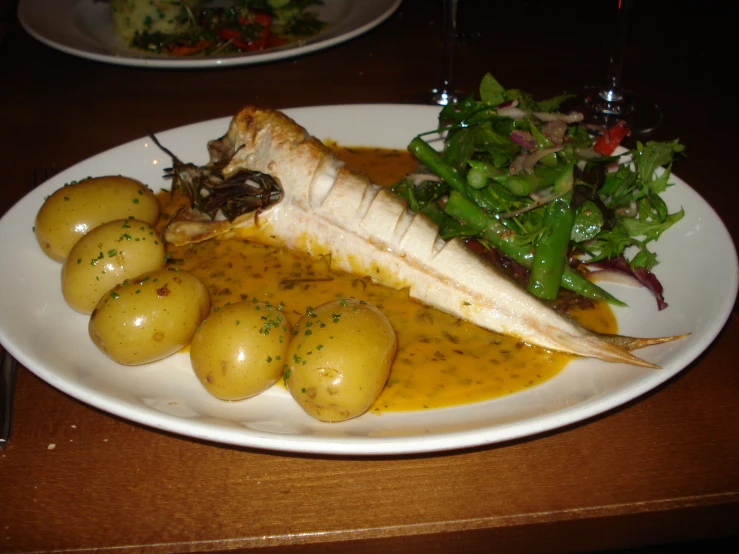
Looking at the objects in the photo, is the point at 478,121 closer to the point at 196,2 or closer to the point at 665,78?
the point at 665,78

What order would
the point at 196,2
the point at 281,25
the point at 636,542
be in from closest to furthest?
the point at 636,542, the point at 196,2, the point at 281,25

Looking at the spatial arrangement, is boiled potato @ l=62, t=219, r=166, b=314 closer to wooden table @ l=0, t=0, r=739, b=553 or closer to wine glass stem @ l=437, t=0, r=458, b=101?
wooden table @ l=0, t=0, r=739, b=553

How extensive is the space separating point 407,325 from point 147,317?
0.86 m

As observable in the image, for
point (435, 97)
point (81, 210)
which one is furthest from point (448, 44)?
point (81, 210)

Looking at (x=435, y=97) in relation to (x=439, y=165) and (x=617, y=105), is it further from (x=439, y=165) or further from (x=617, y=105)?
(x=439, y=165)

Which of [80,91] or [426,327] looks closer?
[426,327]

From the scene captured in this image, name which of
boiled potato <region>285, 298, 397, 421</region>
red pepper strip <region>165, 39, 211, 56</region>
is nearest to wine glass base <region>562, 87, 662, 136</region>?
boiled potato <region>285, 298, 397, 421</region>

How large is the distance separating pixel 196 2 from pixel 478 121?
2658 mm

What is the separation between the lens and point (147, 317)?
75.2 inches

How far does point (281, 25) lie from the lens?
4613 millimetres

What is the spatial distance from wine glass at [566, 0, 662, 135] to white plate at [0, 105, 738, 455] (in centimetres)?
114

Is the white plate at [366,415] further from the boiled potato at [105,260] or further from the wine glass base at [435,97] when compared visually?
the wine glass base at [435,97]

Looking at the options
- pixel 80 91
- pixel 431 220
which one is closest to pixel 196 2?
pixel 80 91

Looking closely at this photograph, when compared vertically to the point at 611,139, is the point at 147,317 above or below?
below
